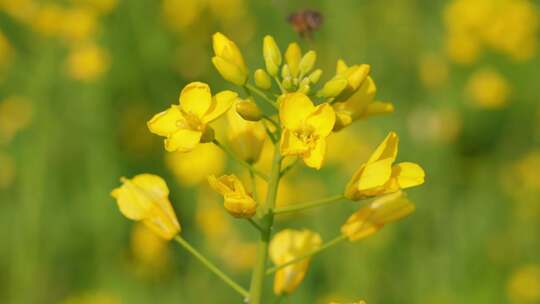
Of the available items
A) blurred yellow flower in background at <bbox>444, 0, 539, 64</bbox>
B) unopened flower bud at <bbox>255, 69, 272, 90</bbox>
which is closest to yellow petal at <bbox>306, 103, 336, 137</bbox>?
unopened flower bud at <bbox>255, 69, 272, 90</bbox>

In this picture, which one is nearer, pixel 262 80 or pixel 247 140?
pixel 262 80

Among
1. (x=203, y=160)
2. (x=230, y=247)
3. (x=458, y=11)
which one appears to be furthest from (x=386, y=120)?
(x=230, y=247)

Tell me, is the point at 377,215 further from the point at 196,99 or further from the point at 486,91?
the point at 486,91

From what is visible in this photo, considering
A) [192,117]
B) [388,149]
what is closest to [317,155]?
[388,149]

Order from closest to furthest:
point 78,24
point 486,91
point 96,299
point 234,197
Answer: point 234,197
point 96,299
point 78,24
point 486,91

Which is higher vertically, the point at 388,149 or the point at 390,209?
the point at 388,149

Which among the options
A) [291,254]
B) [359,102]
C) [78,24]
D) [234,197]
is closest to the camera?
[234,197]

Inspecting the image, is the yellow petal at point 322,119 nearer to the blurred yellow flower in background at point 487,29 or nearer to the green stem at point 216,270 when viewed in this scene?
the green stem at point 216,270

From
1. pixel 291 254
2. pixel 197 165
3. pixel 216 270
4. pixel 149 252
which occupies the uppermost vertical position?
pixel 216 270
